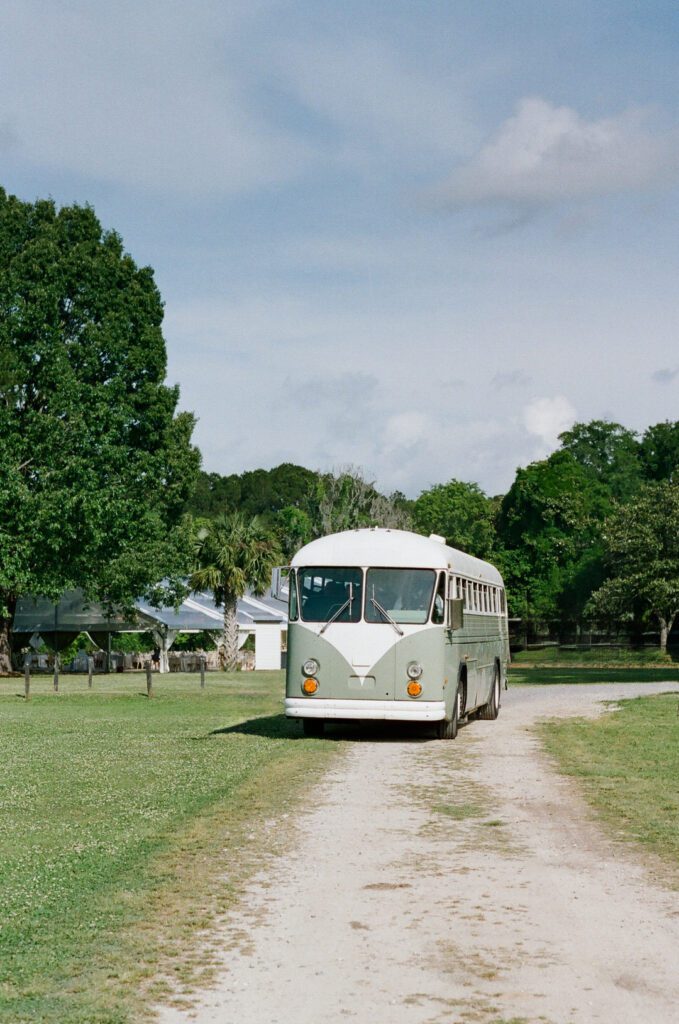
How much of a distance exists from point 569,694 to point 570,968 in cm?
2994

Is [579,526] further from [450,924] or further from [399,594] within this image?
[450,924]

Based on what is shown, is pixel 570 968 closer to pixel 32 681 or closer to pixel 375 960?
pixel 375 960

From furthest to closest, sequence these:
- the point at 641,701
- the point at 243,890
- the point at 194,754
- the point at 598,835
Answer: the point at 641,701 → the point at 194,754 → the point at 598,835 → the point at 243,890

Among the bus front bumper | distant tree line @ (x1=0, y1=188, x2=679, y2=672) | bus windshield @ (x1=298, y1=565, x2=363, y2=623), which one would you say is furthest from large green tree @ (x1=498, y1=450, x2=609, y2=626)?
the bus front bumper

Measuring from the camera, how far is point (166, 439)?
180 ft

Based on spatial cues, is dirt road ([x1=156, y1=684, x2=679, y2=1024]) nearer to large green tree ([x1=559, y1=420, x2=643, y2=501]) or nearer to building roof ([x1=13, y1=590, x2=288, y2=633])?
building roof ([x1=13, y1=590, x2=288, y2=633])

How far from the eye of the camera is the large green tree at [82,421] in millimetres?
48438

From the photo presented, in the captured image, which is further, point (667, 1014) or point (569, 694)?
point (569, 694)

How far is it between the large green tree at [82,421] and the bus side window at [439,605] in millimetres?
28640

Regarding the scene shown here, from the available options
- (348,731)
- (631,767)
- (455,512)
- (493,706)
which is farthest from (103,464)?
(455,512)

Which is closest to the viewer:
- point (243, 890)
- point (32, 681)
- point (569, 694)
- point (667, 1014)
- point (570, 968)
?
point (667, 1014)

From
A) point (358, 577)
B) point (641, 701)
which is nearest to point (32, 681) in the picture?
point (641, 701)

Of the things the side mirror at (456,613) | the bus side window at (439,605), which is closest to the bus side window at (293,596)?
the bus side window at (439,605)

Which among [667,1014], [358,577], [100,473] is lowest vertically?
[667,1014]
